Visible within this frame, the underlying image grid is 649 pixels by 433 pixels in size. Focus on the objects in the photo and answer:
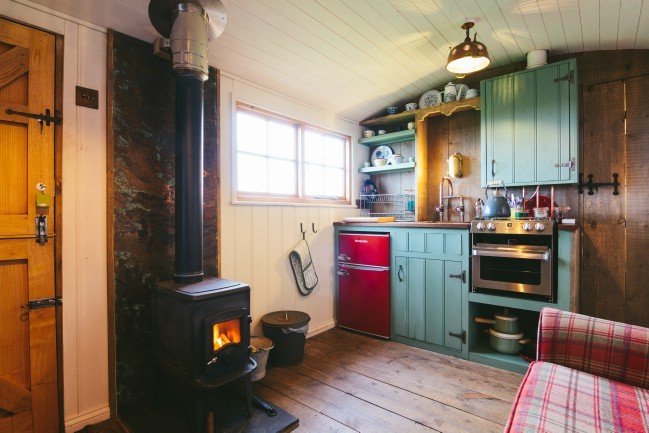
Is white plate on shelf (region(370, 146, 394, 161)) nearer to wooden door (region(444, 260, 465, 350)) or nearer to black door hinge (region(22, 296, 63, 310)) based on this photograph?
wooden door (region(444, 260, 465, 350))

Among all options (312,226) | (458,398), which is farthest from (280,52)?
(458,398)

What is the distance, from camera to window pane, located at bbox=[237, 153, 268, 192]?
111 inches

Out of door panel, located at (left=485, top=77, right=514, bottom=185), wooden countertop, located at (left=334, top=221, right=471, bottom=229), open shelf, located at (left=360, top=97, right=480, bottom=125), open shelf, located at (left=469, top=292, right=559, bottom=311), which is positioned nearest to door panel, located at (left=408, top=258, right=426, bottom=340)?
wooden countertop, located at (left=334, top=221, right=471, bottom=229)

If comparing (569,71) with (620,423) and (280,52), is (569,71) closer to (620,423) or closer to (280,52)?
(280,52)

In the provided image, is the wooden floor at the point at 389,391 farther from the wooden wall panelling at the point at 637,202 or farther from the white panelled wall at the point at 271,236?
the wooden wall panelling at the point at 637,202

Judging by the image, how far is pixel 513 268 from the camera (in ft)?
8.50

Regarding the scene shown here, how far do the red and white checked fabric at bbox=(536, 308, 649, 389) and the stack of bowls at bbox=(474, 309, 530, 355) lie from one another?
44.7 inches

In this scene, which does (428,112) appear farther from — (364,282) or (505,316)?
(505,316)

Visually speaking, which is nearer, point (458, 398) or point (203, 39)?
point (203, 39)

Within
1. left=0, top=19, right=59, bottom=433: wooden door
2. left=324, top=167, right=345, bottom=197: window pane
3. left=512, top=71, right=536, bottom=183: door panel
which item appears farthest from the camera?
left=324, top=167, right=345, bottom=197: window pane

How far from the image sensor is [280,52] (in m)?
2.54

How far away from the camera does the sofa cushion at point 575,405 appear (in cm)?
A: 113

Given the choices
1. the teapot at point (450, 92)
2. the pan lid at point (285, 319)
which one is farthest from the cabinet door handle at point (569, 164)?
the pan lid at point (285, 319)

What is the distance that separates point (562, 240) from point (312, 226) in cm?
207
